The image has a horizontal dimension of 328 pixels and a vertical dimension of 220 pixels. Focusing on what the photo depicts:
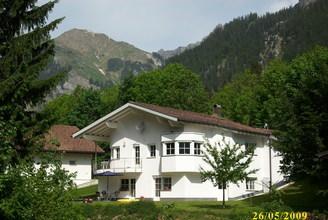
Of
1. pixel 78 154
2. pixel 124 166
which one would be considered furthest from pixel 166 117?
pixel 78 154

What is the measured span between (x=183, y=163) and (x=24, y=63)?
20.6 metres

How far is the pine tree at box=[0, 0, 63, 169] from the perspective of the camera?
22422 millimetres

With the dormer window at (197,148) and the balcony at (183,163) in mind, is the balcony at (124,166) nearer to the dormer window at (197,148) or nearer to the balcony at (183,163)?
the balcony at (183,163)

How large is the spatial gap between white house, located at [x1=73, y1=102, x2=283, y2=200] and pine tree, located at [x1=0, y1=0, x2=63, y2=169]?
57.6ft

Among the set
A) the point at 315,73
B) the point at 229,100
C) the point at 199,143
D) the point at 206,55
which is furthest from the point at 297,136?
the point at 206,55

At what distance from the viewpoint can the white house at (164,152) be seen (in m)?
42.2

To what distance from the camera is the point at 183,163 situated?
1646 inches

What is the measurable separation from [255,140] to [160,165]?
9.47m

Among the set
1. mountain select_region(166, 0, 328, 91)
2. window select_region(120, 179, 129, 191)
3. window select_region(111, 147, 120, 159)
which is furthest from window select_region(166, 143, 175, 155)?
mountain select_region(166, 0, 328, 91)

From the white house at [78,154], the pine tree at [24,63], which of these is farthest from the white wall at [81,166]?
the pine tree at [24,63]

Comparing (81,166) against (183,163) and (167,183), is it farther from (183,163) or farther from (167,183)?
(183,163)

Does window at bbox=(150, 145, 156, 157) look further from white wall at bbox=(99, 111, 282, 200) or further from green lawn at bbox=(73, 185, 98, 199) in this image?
green lawn at bbox=(73, 185, 98, 199)

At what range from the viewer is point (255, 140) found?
4831 centimetres

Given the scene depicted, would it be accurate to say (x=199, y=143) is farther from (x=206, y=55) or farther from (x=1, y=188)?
(x=206, y=55)
